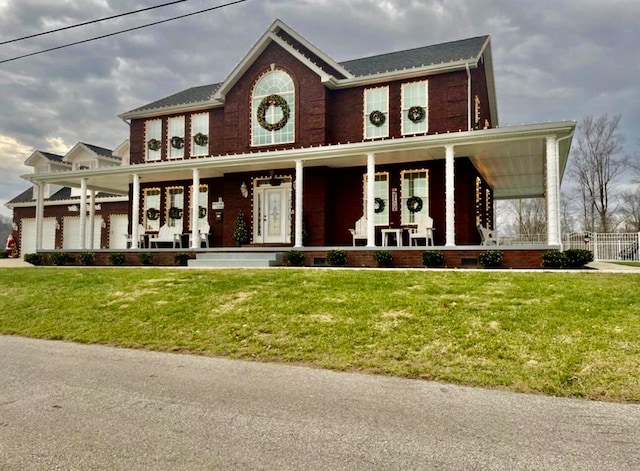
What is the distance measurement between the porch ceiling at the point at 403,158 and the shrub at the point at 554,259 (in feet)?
10.6

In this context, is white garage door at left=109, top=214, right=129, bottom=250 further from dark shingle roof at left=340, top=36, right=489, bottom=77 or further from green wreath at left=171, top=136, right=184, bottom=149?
dark shingle roof at left=340, top=36, right=489, bottom=77

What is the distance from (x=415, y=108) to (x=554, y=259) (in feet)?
23.6

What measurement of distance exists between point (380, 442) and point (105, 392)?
300cm

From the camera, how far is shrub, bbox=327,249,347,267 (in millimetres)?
13688

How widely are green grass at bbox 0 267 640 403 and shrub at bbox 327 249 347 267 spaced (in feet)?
7.77

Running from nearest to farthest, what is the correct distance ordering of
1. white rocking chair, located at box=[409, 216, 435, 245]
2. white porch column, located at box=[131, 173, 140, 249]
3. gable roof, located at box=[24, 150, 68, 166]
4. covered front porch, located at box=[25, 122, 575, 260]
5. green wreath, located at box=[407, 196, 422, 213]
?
covered front porch, located at box=[25, 122, 575, 260] → white rocking chair, located at box=[409, 216, 435, 245] → green wreath, located at box=[407, 196, 422, 213] → white porch column, located at box=[131, 173, 140, 249] → gable roof, located at box=[24, 150, 68, 166]

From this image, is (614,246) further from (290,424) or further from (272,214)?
(290,424)

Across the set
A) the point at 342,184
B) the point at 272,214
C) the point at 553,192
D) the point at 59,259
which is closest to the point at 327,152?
the point at 342,184

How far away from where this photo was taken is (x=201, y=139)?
19.4 meters

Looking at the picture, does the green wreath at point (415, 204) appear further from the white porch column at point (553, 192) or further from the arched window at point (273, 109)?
the arched window at point (273, 109)

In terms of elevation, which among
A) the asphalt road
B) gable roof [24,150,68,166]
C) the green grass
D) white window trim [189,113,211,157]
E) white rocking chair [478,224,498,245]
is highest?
gable roof [24,150,68,166]

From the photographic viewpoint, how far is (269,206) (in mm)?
17594

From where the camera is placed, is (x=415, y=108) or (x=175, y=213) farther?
(x=175, y=213)

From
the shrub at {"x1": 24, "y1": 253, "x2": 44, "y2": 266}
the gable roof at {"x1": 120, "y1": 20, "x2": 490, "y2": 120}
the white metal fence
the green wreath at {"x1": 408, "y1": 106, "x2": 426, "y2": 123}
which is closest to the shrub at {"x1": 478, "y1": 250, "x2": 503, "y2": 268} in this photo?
the green wreath at {"x1": 408, "y1": 106, "x2": 426, "y2": 123}
